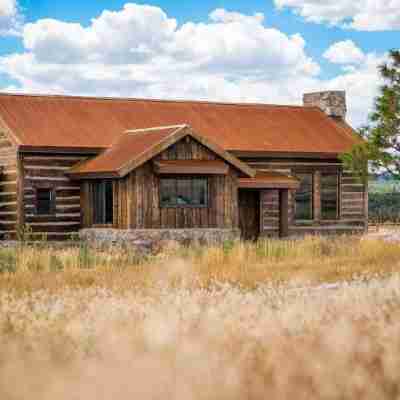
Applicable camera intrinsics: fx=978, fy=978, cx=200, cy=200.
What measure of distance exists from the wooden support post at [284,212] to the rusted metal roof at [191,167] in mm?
4233

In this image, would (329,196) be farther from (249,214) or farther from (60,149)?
(60,149)

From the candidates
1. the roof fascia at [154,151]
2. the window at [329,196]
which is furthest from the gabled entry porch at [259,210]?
the roof fascia at [154,151]

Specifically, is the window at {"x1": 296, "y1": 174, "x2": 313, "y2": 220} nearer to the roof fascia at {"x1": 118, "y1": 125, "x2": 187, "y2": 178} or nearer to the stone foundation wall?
the stone foundation wall

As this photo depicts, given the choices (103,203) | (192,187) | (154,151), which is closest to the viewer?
(154,151)

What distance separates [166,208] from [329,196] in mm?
8004

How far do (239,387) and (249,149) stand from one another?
25607 mm

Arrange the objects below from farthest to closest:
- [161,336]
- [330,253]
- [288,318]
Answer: [330,253]
[288,318]
[161,336]

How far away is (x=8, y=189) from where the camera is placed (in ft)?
97.2

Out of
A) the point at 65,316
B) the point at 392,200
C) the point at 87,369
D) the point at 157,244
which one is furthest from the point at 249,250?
the point at 392,200

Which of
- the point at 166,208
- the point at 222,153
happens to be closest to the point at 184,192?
the point at 166,208

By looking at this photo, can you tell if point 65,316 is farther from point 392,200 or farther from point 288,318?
point 392,200

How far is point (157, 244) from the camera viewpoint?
→ 27.4 m

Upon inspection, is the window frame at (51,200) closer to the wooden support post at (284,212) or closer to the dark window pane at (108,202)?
the dark window pane at (108,202)

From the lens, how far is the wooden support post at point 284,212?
32.4 m
